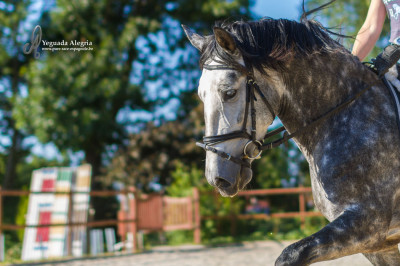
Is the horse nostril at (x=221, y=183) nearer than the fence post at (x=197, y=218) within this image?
Yes

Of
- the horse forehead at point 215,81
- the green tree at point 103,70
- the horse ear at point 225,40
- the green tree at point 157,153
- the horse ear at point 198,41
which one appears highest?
the green tree at point 103,70

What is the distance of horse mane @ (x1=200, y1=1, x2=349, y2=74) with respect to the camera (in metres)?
2.95

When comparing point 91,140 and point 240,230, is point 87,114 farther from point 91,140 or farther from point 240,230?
point 240,230

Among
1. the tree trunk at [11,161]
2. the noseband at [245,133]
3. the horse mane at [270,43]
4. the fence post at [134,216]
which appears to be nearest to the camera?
the noseband at [245,133]

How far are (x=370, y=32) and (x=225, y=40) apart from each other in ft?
3.98

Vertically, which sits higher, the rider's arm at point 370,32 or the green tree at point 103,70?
the green tree at point 103,70

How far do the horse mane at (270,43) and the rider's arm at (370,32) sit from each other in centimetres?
33

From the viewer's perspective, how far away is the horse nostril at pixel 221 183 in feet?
8.90

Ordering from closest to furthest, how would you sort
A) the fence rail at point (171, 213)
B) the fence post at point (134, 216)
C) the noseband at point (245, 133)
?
the noseband at point (245, 133) → the fence post at point (134, 216) → the fence rail at point (171, 213)

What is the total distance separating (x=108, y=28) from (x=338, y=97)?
57.3 feet

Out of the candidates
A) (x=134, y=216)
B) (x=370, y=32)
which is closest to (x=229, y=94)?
(x=370, y=32)

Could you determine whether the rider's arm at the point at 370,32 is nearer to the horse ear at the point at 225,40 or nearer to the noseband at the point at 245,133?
the noseband at the point at 245,133

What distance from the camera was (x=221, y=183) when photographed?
2725 mm

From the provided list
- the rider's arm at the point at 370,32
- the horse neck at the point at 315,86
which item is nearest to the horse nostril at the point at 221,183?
the horse neck at the point at 315,86
